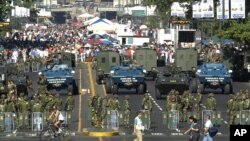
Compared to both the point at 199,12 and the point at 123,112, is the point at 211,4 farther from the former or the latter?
the point at 123,112

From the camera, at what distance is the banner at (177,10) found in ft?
330

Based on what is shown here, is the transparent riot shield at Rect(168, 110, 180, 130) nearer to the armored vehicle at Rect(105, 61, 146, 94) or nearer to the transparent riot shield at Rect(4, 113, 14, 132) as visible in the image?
the transparent riot shield at Rect(4, 113, 14, 132)

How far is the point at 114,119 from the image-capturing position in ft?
148

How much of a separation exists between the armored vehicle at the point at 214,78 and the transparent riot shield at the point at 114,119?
16.6 metres

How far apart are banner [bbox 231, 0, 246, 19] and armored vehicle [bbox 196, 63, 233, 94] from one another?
11.3m

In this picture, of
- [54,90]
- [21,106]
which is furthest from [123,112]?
[54,90]

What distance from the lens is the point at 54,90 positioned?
204 feet

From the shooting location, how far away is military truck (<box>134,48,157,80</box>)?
7319cm

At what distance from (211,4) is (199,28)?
112ft

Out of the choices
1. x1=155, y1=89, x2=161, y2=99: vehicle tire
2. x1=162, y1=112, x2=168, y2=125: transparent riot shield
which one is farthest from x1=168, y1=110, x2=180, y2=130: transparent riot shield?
x1=155, y1=89, x2=161, y2=99: vehicle tire

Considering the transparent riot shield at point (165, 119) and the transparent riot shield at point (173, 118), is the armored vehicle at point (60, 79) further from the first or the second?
the transparent riot shield at point (173, 118)

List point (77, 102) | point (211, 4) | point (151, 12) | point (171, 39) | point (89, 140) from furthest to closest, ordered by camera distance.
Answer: point (151, 12)
point (171, 39)
point (211, 4)
point (77, 102)
point (89, 140)

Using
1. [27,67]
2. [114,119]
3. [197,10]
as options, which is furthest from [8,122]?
[197,10]

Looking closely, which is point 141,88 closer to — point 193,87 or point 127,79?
point 127,79
